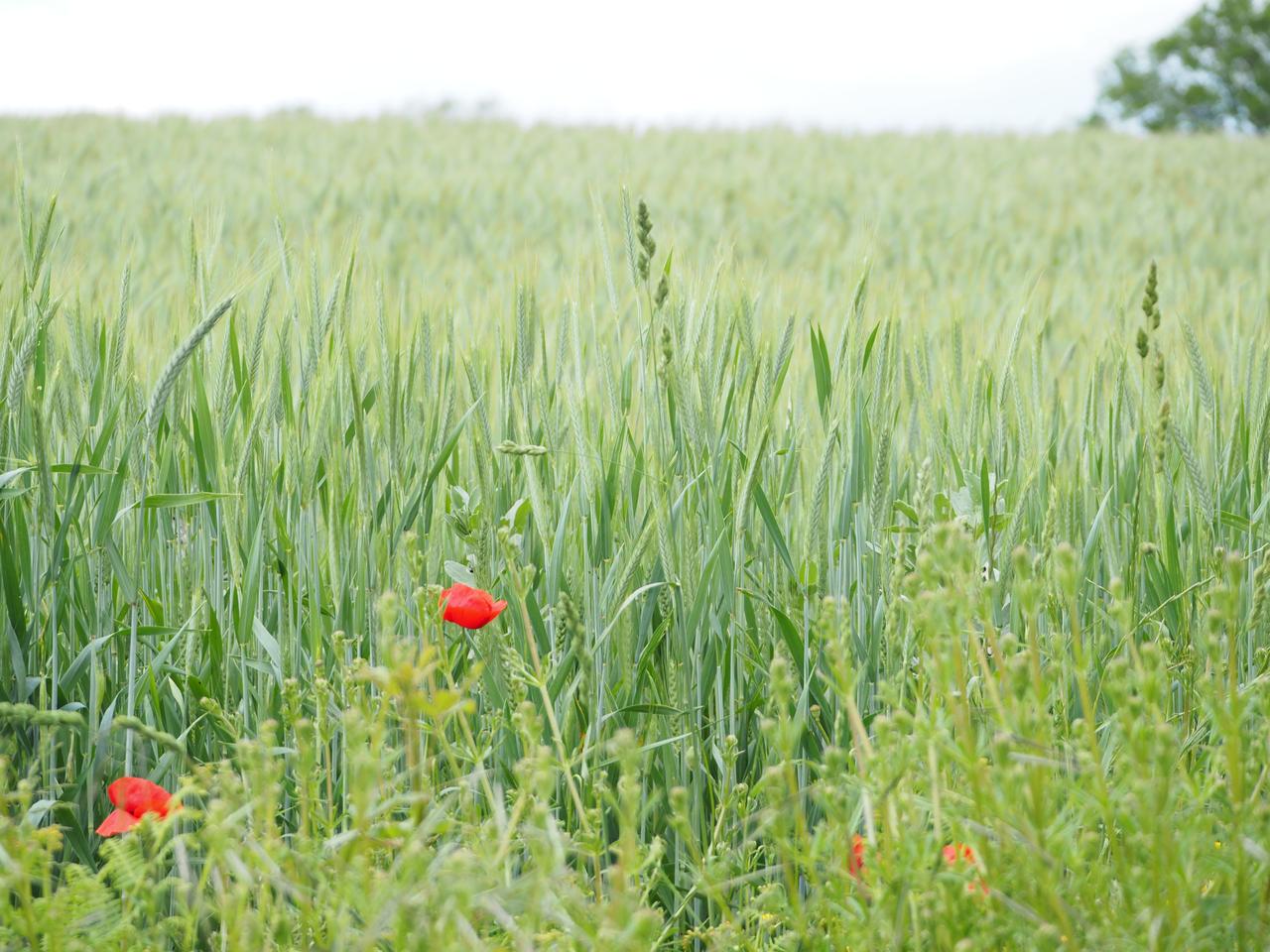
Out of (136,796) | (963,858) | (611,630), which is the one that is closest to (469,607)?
(611,630)

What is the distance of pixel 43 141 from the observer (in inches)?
295

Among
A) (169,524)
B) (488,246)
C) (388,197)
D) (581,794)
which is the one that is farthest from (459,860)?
(388,197)

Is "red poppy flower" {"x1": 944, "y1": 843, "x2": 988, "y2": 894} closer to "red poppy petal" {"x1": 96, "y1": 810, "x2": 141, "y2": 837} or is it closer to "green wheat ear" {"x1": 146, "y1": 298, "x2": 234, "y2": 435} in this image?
"red poppy petal" {"x1": 96, "y1": 810, "x2": 141, "y2": 837}

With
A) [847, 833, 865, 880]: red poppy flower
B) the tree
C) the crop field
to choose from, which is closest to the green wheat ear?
the crop field

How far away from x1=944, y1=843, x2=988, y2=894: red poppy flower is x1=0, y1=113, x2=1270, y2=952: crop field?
0.01 metres

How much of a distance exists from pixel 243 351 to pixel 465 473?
1.12 ft

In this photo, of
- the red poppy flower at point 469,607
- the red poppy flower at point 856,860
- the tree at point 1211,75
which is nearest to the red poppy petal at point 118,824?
the red poppy flower at point 469,607

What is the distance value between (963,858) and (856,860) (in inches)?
4.2

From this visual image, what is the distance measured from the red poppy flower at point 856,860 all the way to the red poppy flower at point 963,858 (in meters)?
0.07

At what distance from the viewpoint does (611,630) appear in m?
1.17

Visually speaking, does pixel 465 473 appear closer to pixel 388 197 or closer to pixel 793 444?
pixel 793 444

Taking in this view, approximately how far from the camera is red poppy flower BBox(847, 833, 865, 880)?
82 cm

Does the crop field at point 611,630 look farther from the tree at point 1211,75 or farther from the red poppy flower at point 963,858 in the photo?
the tree at point 1211,75

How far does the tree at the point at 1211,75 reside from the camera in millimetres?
23250
